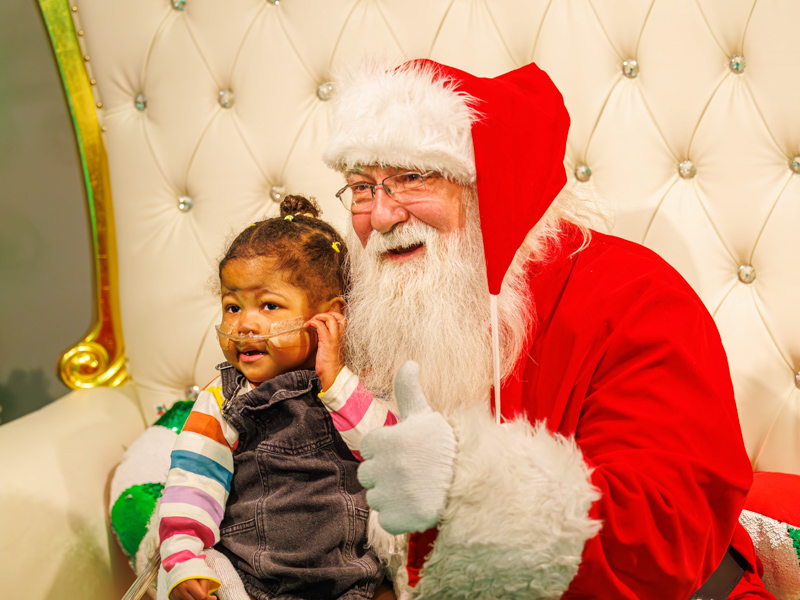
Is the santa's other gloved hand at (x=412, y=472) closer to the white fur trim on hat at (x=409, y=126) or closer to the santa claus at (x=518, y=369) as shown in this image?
the santa claus at (x=518, y=369)

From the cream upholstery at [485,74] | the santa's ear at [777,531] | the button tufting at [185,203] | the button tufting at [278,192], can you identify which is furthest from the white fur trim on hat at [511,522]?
the button tufting at [185,203]

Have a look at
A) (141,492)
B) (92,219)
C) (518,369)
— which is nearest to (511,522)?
(518,369)

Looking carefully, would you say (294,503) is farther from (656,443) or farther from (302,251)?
(656,443)

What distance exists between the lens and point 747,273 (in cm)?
148

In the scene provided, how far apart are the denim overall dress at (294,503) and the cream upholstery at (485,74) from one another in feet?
1.74

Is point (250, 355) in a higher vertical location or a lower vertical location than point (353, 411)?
higher

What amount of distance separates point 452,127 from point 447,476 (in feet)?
2.02

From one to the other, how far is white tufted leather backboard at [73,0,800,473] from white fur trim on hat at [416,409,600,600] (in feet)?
3.08

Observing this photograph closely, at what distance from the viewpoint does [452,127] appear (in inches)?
42.0

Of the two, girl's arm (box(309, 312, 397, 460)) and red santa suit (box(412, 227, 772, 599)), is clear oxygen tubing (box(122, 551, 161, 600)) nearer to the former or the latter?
girl's arm (box(309, 312, 397, 460))

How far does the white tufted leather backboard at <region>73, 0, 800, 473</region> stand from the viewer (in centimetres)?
144

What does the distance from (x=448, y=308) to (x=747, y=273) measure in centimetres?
86

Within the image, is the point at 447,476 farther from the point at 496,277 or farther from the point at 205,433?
the point at 205,433

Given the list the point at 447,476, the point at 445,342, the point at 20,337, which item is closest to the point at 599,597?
the point at 447,476
